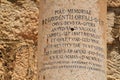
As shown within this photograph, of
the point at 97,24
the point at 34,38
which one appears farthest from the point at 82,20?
the point at 34,38

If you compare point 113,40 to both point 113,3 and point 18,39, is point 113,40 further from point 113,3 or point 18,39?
point 18,39

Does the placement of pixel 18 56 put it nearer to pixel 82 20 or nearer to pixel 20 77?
pixel 20 77

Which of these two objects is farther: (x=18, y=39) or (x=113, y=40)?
(x=113, y=40)

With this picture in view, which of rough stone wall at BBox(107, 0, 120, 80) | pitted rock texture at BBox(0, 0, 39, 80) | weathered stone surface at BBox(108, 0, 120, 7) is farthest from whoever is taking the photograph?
weathered stone surface at BBox(108, 0, 120, 7)

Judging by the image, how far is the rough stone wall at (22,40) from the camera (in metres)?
2.74

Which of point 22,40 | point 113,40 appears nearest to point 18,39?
point 22,40

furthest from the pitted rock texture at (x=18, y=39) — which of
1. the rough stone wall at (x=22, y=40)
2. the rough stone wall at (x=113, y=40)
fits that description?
the rough stone wall at (x=113, y=40)

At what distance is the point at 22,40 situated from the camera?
9.25ft

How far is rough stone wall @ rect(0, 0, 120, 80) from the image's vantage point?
9.00 ft

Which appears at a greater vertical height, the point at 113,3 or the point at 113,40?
the point at 113,3

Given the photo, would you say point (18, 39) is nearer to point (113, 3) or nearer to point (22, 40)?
point (22, 40)

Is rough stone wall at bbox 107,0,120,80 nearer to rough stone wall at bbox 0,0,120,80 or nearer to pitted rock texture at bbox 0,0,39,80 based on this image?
rough stone wall at bbox 0,0,120,80

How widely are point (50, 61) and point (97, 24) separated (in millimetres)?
364

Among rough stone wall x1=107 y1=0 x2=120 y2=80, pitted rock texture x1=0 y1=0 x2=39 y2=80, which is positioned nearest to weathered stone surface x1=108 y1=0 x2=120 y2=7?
rough stone wall x1=107 y1=0 x2=120 y2=80
